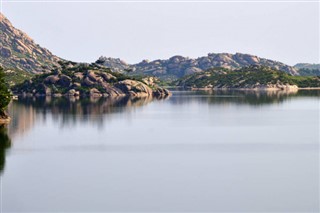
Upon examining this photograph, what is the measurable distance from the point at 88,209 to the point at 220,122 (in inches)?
3430

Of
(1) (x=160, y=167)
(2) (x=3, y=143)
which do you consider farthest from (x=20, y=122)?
(1) (x=160, y=167)

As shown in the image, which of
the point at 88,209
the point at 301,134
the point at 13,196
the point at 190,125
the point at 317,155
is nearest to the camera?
the point at 88,209

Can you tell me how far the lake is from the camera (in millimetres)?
57094

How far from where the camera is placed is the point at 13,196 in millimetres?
58969

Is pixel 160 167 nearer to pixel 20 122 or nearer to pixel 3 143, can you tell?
pixel 3 143

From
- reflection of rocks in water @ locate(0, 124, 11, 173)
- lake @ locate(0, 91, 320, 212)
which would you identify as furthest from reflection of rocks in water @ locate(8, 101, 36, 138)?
reflection of rocks in water @ locate(0, 124, 11, 173)

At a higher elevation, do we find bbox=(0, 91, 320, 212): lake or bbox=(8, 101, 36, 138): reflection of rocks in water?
bbox=(8, 101, 36, 138): reflection of rocks in water

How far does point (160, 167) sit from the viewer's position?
74.9 metres

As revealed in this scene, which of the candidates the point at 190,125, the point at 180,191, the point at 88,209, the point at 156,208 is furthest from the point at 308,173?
the point at 190,125

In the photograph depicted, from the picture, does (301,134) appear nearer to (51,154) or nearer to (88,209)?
(51,154)

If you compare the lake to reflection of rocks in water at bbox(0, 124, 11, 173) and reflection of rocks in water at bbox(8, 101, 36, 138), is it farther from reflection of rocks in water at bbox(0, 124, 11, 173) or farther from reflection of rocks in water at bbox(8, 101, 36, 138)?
reflection of rocks in water at bbox(8, 101, 36, 138)

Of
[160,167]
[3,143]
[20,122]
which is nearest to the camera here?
[160,167]

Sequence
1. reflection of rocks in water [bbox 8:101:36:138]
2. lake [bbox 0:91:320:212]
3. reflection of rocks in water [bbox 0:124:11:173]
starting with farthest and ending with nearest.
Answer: reflection of rocks in water [bbox 8:101:36:138], reflection of rocks in water [bbox 0:124:11:173], lake [bbox 0:91:320:212]

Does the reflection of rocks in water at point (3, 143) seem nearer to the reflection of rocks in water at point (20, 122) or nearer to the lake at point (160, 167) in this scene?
the lake at point (160, 167)
